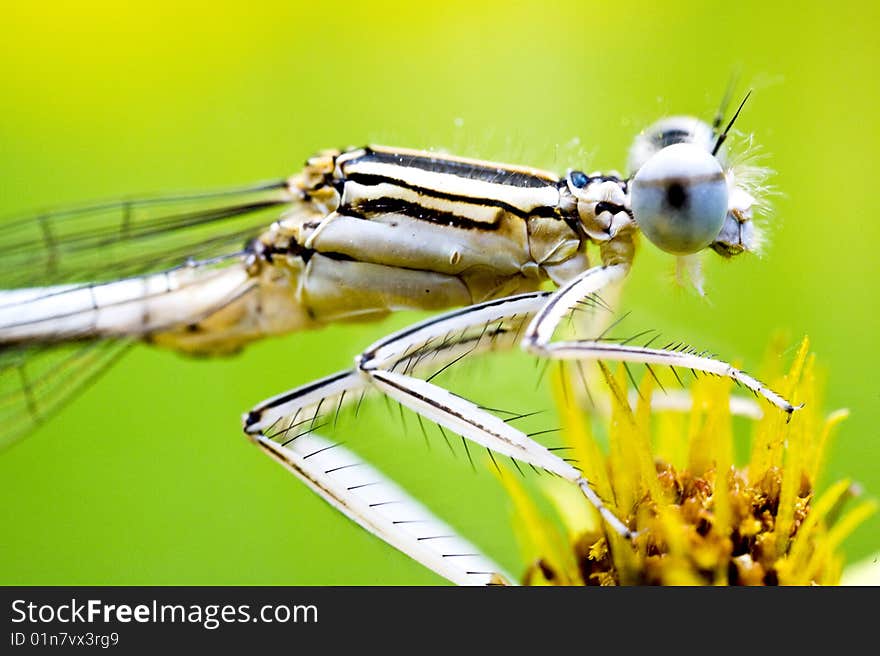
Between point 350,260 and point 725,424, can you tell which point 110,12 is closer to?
point 350,260

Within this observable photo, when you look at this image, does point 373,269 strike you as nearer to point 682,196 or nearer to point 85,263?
point 682,196

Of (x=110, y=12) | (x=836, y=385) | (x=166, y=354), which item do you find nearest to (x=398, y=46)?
(x=110, y=12)

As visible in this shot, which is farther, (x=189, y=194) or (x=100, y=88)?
(x=100, y=88)

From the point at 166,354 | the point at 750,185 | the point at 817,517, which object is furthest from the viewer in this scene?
the point at 166,354

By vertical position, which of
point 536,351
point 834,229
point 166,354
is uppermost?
point 166,354

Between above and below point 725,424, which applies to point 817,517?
below

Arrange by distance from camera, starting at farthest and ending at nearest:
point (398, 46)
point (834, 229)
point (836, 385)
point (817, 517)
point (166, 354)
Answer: point (398, 46)
point (166, 354)
point (834, 229)
point (836, 385)
point (817, 517)

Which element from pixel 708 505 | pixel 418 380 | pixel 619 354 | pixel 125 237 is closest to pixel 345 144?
pixel 125 237

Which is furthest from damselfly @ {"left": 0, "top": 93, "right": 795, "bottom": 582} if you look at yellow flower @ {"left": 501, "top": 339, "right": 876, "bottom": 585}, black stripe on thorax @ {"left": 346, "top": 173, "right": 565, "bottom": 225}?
yellow flower @ {"left": 501, "top": 339, "right": 876, "bottom": 585}
